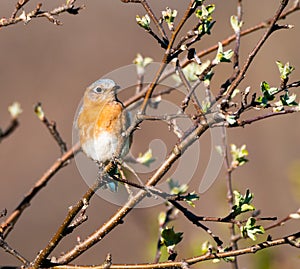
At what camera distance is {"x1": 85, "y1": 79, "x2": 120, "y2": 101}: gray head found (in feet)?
9.20

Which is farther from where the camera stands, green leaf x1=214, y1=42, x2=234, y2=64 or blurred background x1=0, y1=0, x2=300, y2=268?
blurred background x1=0, y1=0, x2=300, y2=268

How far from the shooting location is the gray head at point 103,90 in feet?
9.20

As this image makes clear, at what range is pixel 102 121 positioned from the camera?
2.85 metres

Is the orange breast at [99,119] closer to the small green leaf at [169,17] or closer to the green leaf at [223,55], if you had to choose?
the small green leaf at [169,17]

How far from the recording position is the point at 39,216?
729cm

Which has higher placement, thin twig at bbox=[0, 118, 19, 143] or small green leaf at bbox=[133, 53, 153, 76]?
small green leaf at bbox=[133, 53, 153, 76]

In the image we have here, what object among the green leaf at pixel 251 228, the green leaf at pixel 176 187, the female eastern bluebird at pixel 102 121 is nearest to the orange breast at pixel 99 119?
the female eastern bluebird at pixel 102 121

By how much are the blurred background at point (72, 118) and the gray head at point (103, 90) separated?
55 cm

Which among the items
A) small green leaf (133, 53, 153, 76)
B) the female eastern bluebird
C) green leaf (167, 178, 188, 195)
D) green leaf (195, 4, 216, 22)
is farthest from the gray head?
green leaf (195, 4, 216, 22)

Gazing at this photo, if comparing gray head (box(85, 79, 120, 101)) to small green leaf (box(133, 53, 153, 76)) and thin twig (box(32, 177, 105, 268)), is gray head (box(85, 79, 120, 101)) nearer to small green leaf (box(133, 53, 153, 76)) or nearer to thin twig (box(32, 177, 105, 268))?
small green leaf (box(133, 53, 153, 76))

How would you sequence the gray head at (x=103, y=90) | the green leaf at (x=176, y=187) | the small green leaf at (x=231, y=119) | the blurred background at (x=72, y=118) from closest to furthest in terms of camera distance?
the small green leaf at (x=231, y=119)
the green leaf at (x=176, y=187)
the gray head at (x=103, y=90)
the blurred background at (x=72, y=118)

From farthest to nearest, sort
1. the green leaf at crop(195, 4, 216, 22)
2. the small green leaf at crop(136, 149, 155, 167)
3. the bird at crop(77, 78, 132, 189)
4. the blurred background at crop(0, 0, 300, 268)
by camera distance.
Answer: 1. the blurred background at crop(0, 0, 300, 268)
2. the bird at crop(77, 78, 132, 189)
3. the small green leaf at crop(136, 149, 155, 167)
4. the green leaf at crop(195, 4, 216, 22)

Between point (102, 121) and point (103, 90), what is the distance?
141 mm

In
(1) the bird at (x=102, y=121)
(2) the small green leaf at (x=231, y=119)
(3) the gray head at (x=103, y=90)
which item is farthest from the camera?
(3) the gray head at (x=103, y=90)
